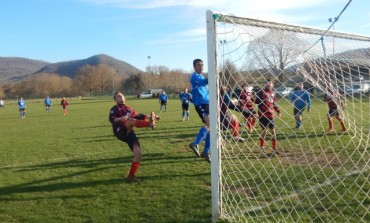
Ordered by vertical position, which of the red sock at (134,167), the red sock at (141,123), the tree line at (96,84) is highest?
the tree line at (96,84)

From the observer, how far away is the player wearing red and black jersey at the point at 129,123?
227 inches

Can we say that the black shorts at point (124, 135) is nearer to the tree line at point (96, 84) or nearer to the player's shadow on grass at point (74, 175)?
the player's shadow on grass at point (74, 175)

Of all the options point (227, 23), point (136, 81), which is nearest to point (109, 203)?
point (227, 23)

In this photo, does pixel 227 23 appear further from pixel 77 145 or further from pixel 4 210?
pixel 77 145

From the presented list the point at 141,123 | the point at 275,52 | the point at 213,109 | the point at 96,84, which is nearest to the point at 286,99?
the point at 275,52

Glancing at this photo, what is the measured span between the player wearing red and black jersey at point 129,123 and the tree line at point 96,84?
88561 millimetres

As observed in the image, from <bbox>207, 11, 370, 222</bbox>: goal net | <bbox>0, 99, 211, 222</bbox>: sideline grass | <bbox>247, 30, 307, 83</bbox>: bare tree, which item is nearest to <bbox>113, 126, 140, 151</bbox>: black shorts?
<bbox>0, 99, 211, 222</bbox>: sideline grass

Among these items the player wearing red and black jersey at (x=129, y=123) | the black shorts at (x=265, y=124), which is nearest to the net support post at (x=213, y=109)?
the player wearing red and black jersey at (x=129, y=123)

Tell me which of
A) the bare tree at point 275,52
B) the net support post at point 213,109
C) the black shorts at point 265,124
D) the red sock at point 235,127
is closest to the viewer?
the net support post at point 213,109

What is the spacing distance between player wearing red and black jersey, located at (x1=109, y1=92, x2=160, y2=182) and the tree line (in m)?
88.6

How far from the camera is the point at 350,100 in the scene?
557 cm

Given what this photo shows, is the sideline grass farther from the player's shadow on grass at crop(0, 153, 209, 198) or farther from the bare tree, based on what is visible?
the bare tree

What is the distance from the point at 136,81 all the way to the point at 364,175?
95.6 metres

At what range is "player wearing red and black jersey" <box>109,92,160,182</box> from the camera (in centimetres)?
578
